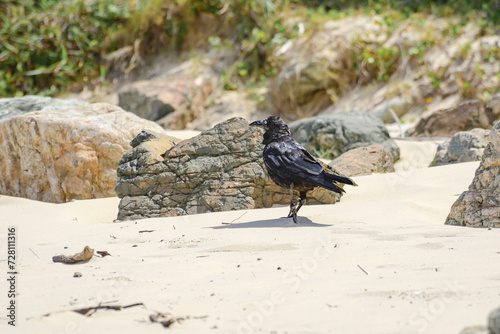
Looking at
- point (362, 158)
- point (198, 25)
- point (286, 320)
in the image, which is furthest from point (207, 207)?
point (198, 25)

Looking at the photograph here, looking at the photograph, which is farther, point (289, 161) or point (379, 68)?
point (379, 68)

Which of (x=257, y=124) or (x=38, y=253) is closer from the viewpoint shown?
(x=38, y=253)

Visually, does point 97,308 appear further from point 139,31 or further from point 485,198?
point 139,31

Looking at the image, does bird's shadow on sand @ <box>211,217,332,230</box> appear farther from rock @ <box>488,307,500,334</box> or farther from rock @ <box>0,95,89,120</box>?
rock @ <box>0,95,89,120</box>

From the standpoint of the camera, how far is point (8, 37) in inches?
550

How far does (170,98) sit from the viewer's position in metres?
12.8

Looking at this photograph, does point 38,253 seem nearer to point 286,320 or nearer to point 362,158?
point 286,320

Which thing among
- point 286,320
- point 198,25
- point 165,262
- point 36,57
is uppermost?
point 286,320

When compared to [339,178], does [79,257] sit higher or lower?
lower

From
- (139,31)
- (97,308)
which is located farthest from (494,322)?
(139,31)

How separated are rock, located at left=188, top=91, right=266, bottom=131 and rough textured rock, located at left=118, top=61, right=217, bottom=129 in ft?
0.92

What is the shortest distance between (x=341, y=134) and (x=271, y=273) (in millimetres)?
5698

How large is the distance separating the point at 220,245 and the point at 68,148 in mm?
3232

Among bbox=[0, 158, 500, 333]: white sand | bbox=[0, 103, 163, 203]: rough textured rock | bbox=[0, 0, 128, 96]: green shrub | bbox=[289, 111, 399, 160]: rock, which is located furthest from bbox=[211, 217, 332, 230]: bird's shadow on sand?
bbox=[0, 0, 128, 96]: green shrub
